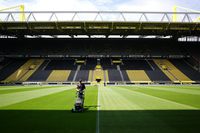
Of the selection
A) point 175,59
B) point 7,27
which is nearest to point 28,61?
point 7,27

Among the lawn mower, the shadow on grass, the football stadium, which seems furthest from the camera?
the football stadium

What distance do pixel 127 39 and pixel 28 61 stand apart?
28.6 m

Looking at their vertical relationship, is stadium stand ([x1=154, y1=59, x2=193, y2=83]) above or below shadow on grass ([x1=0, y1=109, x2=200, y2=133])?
above

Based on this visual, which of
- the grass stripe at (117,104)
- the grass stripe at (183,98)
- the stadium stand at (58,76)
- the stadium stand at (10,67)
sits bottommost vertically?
the grass stripe at (117,104)

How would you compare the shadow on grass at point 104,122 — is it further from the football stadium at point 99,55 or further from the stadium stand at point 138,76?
the stadium stand at point 138,76

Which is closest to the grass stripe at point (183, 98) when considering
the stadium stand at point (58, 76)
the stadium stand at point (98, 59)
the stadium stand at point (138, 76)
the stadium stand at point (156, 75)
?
the stadium stand at point (138, 76)

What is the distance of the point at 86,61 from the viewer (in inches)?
2682

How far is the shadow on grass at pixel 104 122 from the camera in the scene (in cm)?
913

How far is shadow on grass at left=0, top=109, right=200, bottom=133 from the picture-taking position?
30.0 ft

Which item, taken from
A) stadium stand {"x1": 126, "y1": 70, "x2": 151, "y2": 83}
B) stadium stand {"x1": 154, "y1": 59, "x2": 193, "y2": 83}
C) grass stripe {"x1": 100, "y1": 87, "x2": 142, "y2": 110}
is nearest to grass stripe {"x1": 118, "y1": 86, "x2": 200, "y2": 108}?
grass stripe {"x1": 100, "y1": 87, "x2": 142, "y2": 110}

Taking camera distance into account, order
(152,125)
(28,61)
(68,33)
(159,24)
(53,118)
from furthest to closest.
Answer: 1. (28,61)
2. (68,33)
3. (159,24)
4. (53,118)
5. (152,125)

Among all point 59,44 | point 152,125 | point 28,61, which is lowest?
point 152,125

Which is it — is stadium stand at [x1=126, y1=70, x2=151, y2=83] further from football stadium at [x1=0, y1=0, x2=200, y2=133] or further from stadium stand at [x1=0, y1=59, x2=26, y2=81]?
stadium stand at [x1=0, y1=59, x2=26, y2=81]

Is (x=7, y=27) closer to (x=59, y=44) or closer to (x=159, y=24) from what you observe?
(x=59, y=44)
